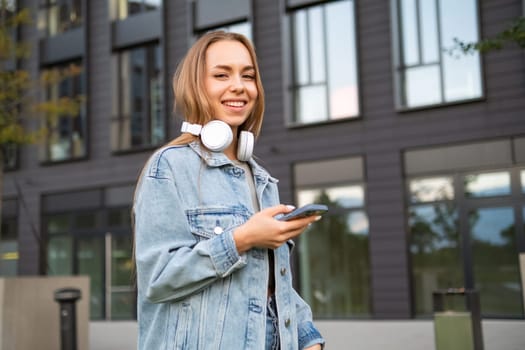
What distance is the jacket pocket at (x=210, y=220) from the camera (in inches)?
70.2

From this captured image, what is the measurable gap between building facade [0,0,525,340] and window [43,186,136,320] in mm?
41

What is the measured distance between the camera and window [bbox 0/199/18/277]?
64.1ft

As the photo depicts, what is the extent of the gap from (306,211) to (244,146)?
17.1 inches

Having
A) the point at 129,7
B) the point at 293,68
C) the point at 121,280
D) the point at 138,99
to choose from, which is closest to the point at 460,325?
→ the point at 293,68

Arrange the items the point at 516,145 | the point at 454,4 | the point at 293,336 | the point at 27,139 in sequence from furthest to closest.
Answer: the point at 454,4
the point at 516,145
the point at 27,139
the point at 293,336

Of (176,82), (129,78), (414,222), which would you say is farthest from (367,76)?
(176,82)

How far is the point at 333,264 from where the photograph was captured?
1509 cm

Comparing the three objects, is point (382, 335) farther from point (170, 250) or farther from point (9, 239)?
point (9, 239)

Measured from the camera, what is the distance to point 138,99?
59.5ft

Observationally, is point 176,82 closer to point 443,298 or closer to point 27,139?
point 443,298

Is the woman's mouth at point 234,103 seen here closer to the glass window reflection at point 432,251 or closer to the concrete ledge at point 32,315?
the concrete ledge at point 32,315

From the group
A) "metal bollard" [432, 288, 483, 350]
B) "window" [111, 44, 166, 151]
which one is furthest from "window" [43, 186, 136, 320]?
"metal bollard" [432, 288, 483, 350]

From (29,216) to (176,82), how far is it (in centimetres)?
1866

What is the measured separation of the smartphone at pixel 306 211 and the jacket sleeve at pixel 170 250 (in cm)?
15
